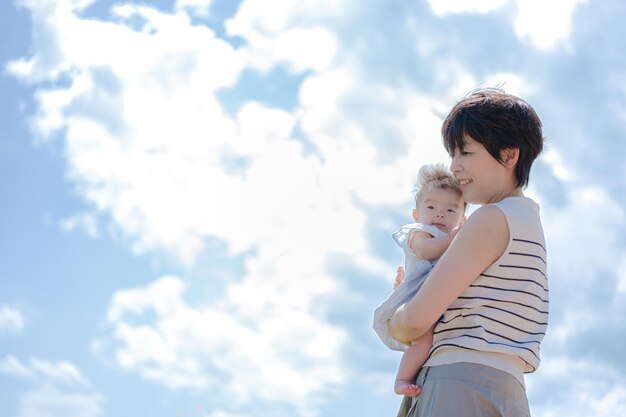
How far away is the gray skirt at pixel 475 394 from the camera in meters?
3.42

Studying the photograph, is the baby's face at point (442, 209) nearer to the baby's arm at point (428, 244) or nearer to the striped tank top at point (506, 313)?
the baby's arm at point (428, 244)

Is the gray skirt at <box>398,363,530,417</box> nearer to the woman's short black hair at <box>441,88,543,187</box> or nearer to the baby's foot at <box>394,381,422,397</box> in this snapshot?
the baby's foot at <box>394,381,422,397</box>

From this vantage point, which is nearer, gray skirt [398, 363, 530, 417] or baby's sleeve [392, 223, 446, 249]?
gray skirt [398, 363, 530, 417]

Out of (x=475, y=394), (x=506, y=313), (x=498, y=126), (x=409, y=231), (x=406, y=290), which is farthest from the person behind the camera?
(x=409, y=231)

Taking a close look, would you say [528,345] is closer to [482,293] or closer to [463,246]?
[482,293]

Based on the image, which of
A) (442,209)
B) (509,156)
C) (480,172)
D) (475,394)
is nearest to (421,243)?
(442,209)

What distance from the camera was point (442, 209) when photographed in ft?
15.7

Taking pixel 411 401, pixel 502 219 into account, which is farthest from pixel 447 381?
pixel 502 219

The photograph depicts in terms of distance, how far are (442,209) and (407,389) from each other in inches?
54.3

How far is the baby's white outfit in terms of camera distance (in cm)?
412

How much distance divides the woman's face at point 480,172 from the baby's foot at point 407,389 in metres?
1.00

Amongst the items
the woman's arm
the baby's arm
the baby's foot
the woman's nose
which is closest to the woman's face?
the woman's nose

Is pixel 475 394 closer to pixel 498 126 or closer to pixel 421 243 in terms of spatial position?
pixel 421 243

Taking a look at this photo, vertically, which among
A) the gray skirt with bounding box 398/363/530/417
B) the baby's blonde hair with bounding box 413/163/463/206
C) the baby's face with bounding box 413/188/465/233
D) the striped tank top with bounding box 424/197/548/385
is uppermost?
the baby's blonde hair with bounding box 413/163/463/206
